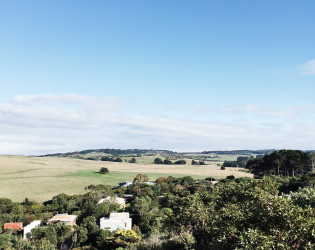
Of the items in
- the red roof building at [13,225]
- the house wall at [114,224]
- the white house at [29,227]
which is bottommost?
the red roof building at [13,225]

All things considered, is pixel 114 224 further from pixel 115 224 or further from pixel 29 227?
pixel 29 227

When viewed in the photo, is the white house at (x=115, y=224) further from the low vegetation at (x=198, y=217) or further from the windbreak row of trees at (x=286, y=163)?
the windbreak row of trees at (x=286, y=163)

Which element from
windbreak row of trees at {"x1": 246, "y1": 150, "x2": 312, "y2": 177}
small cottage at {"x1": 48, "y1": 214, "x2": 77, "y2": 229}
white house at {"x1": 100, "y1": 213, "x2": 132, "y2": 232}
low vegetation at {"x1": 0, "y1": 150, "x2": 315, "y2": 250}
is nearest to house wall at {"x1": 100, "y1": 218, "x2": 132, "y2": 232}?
white house at {"x1": 100, "y1": 213, "x2": 132, "y2": 232}

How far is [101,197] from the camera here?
251 ft

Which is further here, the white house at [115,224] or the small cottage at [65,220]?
the small cottage at [65,220]

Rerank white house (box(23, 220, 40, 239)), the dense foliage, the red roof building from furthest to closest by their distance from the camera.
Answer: the red roof building
white house (box(23, 220, 40, 239))
the dense foliage

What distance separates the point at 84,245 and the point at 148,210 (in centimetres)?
1957

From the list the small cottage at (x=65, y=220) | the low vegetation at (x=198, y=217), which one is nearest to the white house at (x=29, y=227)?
the low vegetation at (x=198, y=217)

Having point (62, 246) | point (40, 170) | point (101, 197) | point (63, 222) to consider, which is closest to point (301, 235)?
point (62, 246)

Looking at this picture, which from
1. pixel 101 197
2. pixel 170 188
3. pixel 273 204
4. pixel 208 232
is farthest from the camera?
pixel 170 188

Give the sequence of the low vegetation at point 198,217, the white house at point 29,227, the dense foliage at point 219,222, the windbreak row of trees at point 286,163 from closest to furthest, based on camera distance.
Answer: the dense foliage at point 219,222, the low vegetation at point 198,217, the white house at point 29,227, the windbreak row of trees at point 286,163

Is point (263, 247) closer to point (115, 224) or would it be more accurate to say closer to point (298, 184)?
point (115, 224)

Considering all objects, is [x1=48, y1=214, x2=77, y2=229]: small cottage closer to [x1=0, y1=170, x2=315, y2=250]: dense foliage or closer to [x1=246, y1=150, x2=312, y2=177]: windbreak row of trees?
[x1=0, y1=170, x2=315, y2=250]: dense foliage

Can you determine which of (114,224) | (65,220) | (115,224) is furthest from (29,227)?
(115,224)
